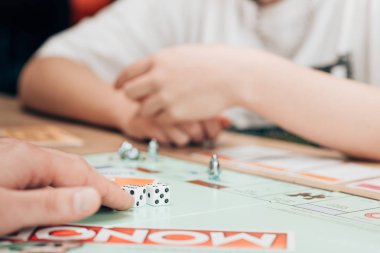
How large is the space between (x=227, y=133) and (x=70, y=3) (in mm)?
2022

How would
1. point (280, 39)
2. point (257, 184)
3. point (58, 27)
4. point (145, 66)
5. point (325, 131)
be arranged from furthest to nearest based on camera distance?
1. point (58, 27)
2. point (280, 39)
3. point (145, 66)
4. point (325, 131)
5. point (257, 184)

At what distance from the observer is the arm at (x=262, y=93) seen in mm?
1087

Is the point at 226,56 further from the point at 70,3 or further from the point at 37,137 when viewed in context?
the point at 70,3

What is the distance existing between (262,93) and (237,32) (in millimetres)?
451

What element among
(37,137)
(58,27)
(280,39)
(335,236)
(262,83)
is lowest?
(335,236)

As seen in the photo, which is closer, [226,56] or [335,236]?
[335,236]

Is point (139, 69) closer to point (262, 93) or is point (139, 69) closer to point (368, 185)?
point (262, 93)

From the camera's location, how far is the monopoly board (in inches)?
24.0

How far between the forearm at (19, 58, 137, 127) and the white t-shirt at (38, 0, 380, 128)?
67 mm

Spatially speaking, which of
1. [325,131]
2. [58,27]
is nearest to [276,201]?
[325,131]

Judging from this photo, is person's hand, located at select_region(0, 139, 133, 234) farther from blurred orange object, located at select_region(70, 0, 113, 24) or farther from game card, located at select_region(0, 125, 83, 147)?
blurred orange object, located at select_region(70, 0, 113, 24)

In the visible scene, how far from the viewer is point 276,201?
80 cm

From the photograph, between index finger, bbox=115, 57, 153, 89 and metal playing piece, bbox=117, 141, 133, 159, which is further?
index finger, bbox=115, 57, 153, 89

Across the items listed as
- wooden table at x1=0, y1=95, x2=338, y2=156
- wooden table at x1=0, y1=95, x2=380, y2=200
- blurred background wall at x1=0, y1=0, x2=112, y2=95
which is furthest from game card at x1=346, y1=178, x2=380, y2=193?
blurred background wall at x1=0, y1=0, x2=112, y2=95
